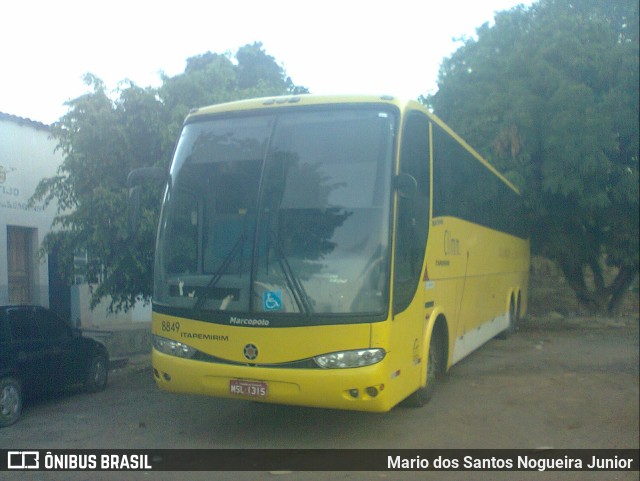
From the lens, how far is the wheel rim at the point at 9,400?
25.0 ft

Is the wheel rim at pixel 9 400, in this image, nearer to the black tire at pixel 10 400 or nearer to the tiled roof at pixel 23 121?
the black tire at pixel 10 400

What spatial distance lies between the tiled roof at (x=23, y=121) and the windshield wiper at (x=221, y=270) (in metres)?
4.53

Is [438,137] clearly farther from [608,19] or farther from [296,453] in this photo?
→ [608,19]

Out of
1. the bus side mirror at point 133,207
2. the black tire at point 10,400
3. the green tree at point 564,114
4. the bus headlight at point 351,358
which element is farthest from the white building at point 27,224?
the green tree at point 564,114

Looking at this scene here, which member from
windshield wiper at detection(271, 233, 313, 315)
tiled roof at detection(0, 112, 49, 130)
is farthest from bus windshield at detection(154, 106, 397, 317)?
tiled roof at detection(0, 112, 49, 130)

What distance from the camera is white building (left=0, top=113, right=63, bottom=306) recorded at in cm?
945

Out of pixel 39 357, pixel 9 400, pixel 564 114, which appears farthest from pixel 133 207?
pixel 564 114

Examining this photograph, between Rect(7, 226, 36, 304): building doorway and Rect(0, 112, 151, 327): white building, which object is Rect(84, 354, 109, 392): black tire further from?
→ Rect(7, 226, 36, 304): building doorway

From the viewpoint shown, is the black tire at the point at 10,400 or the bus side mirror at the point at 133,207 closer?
the bus side mirror at the point at 133,207

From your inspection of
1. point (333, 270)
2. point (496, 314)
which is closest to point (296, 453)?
point (333, 270)

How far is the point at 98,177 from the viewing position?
10.9 m

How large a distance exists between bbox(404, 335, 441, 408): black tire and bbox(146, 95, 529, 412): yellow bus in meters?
0.64

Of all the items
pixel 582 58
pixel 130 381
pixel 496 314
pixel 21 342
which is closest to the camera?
pixel 21 342

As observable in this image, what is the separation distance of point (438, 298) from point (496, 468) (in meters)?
2.73
